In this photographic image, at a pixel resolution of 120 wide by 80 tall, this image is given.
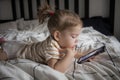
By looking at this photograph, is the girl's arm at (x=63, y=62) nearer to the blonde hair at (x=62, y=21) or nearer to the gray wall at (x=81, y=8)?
the blonde hair at (x=62, y=21)

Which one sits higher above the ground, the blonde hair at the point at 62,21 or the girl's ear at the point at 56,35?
the blonde hair at the point at 62,21

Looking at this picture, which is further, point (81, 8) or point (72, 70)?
point (81, 8)

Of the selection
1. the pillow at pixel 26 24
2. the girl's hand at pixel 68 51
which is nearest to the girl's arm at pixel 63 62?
the girl's hand at pixel 68 51

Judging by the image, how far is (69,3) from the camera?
2414 mm

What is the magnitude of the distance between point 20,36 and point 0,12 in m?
0.92

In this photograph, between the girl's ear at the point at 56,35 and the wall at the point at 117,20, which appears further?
the wall at the point at 117,20

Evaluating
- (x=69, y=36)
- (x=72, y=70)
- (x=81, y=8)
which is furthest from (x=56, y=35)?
(x=81, y=8)

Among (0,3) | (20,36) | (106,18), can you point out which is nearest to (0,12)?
(0,3)

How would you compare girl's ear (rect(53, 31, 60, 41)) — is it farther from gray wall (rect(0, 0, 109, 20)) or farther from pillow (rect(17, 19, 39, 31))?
gray wall (rect(0, 0, 109, 20))

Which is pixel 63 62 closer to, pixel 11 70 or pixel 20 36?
pixel 11 70

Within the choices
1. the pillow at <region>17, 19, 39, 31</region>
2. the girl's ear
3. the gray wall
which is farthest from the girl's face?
the gray wall

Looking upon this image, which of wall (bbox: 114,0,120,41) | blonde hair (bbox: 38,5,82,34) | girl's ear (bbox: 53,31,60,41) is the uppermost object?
blonde hair (bbox: 38,5,82,34)

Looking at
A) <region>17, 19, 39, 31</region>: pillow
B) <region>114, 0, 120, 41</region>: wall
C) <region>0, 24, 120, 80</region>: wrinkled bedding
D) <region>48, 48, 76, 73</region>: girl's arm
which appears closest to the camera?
<region>0, 24, 120, 80</region>: wrinkled bedding

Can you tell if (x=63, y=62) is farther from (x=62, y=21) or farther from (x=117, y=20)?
(x=117, y=20)
